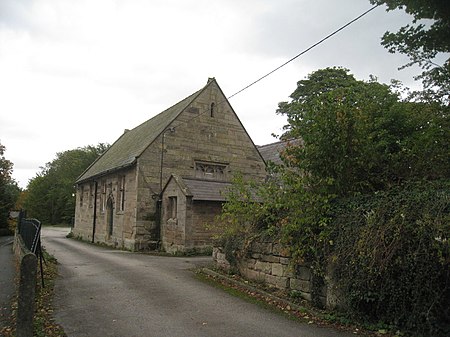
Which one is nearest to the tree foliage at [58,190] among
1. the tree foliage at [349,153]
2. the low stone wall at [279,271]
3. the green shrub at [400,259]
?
the low stone wall at [279,271]

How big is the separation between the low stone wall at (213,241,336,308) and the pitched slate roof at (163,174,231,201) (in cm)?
708

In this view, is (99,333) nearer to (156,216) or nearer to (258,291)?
(258,291)

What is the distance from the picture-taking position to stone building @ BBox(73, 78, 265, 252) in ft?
59.2

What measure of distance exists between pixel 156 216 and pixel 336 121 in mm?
13911

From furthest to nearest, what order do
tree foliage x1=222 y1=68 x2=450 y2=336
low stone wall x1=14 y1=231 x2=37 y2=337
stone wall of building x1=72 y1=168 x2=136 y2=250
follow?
stone wall of building x1=72 y1=168 x2=136 y2=250 < tree foliage x1=222 y1=68 x2=450 y2=336 < low stone wall x1=14 y1=231 x2=37 y2=337

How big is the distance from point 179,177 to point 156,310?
1173 cm

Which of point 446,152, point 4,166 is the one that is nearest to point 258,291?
point 446,152

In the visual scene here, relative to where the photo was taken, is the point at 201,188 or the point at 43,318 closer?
the point at 43,318

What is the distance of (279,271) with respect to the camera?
8781 millimetres

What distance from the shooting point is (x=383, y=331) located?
605cm

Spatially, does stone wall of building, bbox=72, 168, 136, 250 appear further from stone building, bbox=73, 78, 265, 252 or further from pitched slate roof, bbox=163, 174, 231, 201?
pitched slate roof, bbox=163, 174, 231, 201

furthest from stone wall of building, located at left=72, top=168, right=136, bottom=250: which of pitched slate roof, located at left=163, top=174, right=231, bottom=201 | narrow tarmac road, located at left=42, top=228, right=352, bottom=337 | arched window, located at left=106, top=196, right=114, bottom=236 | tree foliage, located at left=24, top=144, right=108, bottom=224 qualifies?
tree foliage, located at left=24, top=144, right=108, bottom=224

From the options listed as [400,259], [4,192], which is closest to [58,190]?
[4,192]

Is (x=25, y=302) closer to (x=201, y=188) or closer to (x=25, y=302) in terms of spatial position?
(x=25, y=302)
